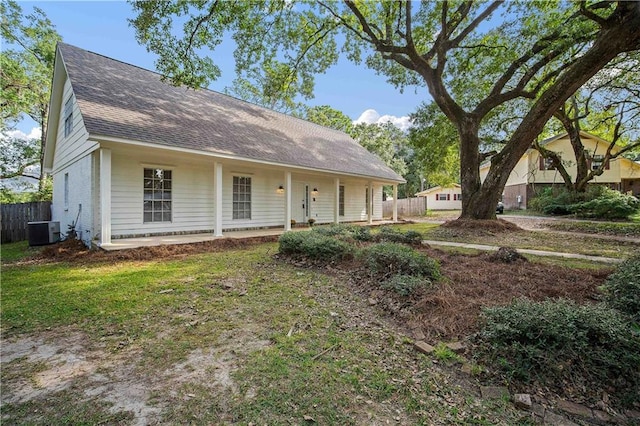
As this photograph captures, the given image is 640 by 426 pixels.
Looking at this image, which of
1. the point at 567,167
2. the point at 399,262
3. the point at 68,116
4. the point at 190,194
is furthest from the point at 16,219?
the point at 567,167

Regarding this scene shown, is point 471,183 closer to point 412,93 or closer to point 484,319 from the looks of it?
point 412,93

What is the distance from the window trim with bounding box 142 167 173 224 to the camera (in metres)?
8.73

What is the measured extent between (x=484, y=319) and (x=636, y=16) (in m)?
10.5

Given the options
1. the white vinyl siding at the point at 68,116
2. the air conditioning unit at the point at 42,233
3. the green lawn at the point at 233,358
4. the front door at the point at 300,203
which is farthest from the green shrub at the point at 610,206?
the air conditioning unit at the point at 42,233

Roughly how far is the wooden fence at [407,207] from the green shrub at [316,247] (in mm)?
17932

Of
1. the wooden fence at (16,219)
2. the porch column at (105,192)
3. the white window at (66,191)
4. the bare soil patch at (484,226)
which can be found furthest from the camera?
the wooden fence at (16,219)

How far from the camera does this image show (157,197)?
29.5 ft

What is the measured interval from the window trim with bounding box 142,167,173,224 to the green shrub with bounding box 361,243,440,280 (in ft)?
23.5

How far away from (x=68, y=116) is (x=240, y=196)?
598cm

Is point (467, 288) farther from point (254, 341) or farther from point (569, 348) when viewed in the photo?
point (254, 341)

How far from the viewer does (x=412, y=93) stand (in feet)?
46.4

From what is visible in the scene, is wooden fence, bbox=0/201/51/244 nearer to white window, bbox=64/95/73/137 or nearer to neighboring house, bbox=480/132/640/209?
white window, bbox=64/95/73/137

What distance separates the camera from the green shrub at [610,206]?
45.9ft

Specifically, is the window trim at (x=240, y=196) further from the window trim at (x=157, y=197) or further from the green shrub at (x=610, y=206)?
the green shrub at (x=610, y=206)
